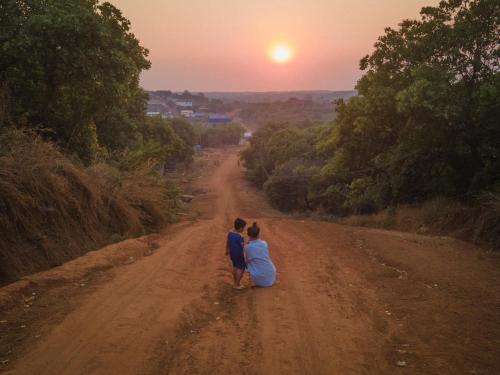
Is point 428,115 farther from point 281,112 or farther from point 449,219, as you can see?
point 281,112

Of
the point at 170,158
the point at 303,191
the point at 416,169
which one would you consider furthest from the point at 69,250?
the point at 170,158

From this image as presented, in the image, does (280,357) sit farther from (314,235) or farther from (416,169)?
(416,169)

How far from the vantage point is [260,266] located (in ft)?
25.6

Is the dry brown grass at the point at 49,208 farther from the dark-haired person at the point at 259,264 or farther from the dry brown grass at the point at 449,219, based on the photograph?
the dry brown grass at the point at 449,219

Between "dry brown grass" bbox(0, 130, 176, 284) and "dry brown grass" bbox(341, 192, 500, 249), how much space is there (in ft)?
30.4

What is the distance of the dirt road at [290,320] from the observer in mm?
5090

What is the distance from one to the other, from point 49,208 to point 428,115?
12.3 metres

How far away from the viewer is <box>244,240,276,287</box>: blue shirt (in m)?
7.78

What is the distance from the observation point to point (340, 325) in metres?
6.16

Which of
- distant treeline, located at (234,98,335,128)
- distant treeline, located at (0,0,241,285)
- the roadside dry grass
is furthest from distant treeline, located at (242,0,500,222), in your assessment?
distant treeline, located at (234,98,335,128)

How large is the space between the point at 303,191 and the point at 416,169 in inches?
679

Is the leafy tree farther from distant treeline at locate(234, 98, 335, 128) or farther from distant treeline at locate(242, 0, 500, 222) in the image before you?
distant treeline at locate(234, 98, 335, 128)

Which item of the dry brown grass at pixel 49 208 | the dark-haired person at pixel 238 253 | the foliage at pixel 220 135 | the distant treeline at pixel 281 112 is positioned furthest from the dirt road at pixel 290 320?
the distant treeline at pixel 281 112

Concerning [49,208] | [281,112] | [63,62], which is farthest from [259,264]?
[281,112]
